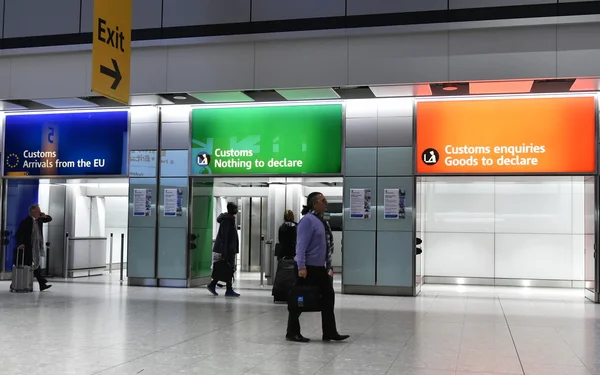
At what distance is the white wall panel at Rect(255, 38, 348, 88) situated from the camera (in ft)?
37.6

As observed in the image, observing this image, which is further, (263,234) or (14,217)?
(263,234)

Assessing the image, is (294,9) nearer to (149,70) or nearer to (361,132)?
(361,132)

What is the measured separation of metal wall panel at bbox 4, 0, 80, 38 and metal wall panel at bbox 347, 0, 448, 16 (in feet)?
17.5

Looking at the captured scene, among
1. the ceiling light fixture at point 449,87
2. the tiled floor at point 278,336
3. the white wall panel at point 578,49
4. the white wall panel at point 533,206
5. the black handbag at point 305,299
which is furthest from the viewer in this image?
the white wall panel at point 533,206

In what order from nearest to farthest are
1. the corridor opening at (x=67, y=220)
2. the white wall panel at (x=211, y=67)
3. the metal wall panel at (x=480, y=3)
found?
the metal wall panel at (x=480, y=3) → the white wall panel at (x=211, y=67) → the corridor opening at (x=67, y=220)

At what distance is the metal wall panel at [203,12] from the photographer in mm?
11969

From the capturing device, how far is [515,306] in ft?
35.6

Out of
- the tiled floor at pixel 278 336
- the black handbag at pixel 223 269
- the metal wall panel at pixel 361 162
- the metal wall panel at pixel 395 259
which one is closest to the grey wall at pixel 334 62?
the metal wall panel at pixel 361 162

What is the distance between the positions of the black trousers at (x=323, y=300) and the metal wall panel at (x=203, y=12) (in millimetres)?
6172

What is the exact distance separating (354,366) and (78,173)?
9.84m

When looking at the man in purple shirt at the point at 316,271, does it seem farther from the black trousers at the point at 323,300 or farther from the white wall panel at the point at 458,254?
the white wall panel at the point at 458,254

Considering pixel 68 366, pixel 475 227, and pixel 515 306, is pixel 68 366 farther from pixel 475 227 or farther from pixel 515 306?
pixel 475 227

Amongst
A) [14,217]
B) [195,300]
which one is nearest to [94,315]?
[195,300]

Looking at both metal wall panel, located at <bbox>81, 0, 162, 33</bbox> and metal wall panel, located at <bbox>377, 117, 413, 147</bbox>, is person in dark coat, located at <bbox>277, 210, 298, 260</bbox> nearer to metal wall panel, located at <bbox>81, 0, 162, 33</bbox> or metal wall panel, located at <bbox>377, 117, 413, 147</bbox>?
metal wall panel, located at <bbox>377, 117, 413, 147</bbox>
